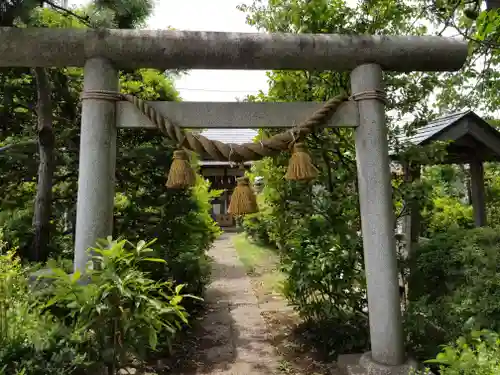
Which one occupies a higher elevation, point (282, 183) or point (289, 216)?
point (282, 183)

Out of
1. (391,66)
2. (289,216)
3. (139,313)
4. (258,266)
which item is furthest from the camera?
(258,266)

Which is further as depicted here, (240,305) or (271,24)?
(240,305)

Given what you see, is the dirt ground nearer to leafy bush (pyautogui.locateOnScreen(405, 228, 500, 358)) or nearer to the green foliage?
leafy bush (pyautogui.locateOnScreen(405, 228, 500, 358))

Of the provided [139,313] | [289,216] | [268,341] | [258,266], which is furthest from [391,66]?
[258,266]

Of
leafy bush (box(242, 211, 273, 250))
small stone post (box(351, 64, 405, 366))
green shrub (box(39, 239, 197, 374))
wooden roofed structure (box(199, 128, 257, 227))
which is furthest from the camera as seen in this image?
wooden roofed structure (box(199, 128, 257, 227))

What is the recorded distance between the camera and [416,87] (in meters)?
3.52

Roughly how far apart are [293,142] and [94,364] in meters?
1.99

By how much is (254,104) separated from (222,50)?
469mm

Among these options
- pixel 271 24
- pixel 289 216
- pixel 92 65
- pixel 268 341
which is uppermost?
pixel 271 24

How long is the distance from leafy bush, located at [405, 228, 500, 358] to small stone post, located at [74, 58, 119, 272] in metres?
2.72

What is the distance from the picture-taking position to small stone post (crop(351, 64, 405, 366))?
248cm

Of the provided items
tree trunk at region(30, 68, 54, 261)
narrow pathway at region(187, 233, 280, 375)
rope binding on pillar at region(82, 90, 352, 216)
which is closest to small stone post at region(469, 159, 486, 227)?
narrow pathway at region(187, 233, 280, 375)

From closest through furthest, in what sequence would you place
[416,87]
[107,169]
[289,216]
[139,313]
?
[139,313] → [107,169] → [416,87] → [289,216]

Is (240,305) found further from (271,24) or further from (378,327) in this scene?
(271,24)
